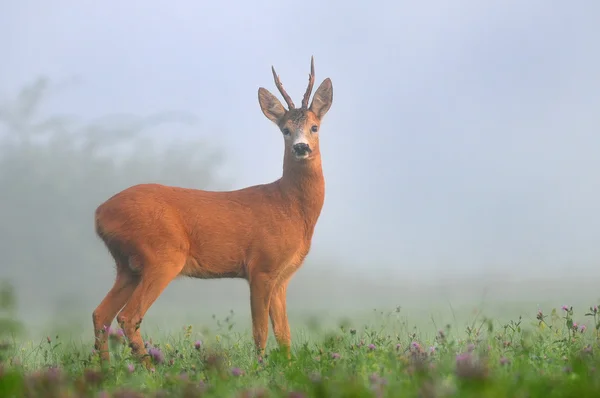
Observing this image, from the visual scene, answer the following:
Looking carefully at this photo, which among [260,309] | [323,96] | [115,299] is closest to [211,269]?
[260,309]

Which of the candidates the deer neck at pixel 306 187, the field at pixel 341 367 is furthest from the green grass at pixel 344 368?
the deer neck at pixel 306 187

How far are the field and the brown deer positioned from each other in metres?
0.54

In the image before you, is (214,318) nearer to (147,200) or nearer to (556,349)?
(147,200)

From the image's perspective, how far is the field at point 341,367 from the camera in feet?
10.2

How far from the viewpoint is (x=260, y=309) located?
8094 mm

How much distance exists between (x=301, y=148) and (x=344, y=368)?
3662mm

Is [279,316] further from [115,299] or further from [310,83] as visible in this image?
[310,83]

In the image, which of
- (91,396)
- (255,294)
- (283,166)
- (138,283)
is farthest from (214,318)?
(91,396)

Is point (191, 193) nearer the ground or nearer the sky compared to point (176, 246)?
nearer the sky

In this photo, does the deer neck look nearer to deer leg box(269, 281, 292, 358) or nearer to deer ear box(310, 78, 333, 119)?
deer ear box(310, 78, 333, 119)

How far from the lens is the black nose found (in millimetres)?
8375

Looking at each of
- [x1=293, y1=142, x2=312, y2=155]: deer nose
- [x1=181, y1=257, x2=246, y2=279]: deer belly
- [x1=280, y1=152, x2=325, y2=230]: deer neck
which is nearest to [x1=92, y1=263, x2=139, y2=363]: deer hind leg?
[x1=181, y1=257, x2=246, y2=279]: deer belly

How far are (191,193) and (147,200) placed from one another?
0.65 meters

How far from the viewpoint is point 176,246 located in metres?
8.08
